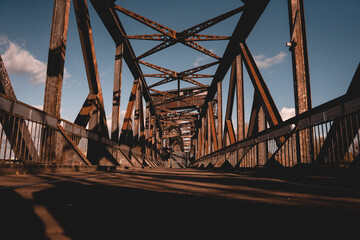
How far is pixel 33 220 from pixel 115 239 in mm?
456

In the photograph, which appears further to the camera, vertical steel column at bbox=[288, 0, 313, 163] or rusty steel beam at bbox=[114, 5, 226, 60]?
rusty steel beam at bbox=[114, 5, 226, 60]

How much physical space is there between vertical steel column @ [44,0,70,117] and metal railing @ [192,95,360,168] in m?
5.68

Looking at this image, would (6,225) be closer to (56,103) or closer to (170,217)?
(170,217)

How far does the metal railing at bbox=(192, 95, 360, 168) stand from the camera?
3.54 metres

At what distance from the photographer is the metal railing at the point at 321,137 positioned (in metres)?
3.54

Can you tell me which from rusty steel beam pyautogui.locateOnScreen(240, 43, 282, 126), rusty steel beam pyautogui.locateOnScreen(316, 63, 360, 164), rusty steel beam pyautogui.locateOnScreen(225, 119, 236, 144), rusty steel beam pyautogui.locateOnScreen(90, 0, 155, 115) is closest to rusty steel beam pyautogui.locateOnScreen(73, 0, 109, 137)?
rusty steel beam pyautogui.locateOnScreen(90, 0, 155, 115)

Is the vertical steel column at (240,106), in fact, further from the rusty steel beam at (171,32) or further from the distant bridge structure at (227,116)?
the rusty steel beam at (171,32)

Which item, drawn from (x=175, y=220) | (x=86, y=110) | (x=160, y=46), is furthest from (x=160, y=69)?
(x=175, y=220)

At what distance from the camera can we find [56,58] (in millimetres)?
5891

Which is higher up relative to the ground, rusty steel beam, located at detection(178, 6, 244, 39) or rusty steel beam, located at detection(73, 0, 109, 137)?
rusty steel beam, located at detection(178, 6, 244, 39)

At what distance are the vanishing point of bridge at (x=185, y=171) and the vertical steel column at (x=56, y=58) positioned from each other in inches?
1.0

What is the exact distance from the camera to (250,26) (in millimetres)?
10234

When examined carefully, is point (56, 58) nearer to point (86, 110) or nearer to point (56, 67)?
point (56, 67)

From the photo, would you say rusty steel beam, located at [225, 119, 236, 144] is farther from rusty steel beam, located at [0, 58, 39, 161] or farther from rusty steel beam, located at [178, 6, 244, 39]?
rusty steel beam, located at [0, 58, 39, 161]
